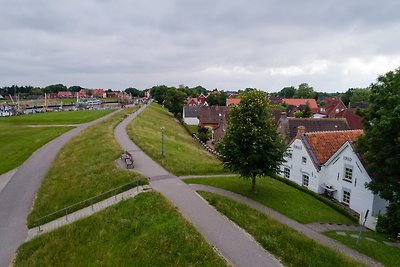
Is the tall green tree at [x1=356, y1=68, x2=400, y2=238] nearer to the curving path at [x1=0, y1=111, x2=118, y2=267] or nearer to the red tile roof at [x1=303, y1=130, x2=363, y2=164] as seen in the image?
the red tile roof at [x1=303, y1=130, x2=363, y2=164]

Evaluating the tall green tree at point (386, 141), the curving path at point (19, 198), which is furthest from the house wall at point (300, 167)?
the curving path at point (19, 198)

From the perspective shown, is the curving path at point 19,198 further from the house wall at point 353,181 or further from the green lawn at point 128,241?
the house wall at point 353,181

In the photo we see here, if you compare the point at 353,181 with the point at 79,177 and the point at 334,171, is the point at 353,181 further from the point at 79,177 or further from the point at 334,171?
the point at 79,177

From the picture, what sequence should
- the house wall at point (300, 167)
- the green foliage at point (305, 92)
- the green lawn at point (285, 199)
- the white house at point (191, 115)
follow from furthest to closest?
the green foliage at point (305, 92)
the white house at point (191, 115)
the house wall at point (300, 167)
the green lawn at point (285, 199)

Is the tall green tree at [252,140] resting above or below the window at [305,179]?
above

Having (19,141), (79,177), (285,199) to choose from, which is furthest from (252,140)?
(19,141)

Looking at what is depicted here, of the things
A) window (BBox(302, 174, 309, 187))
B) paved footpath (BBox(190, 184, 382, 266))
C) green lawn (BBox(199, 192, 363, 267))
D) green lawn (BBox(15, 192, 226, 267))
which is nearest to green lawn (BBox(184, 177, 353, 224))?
paved footpath (BBox(190, 184, 382, 266))
